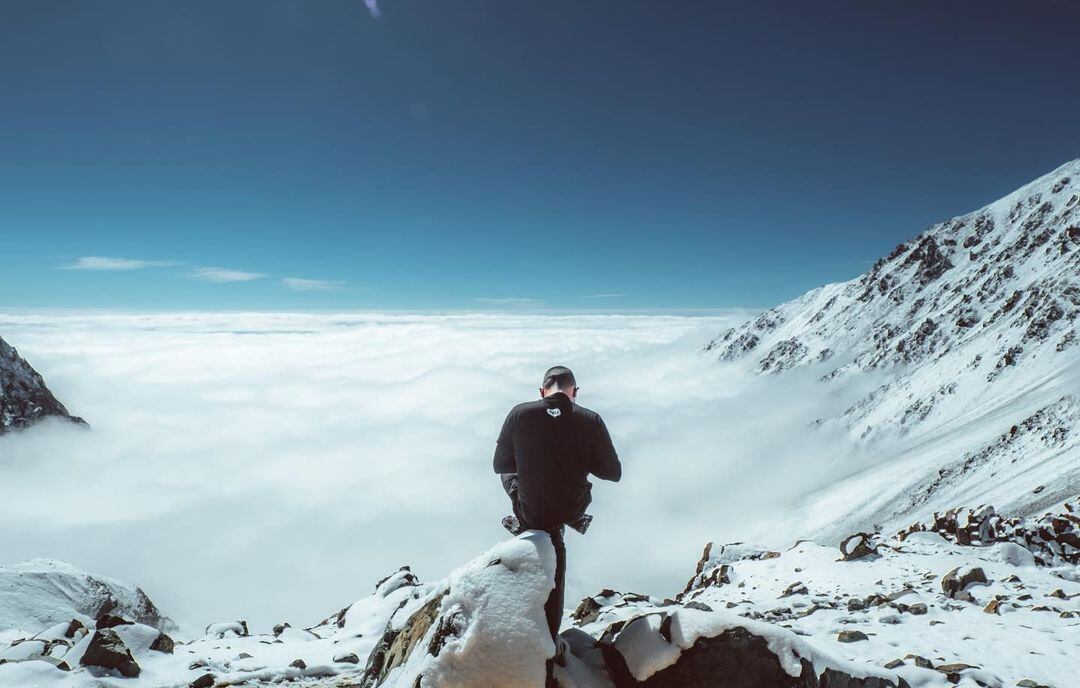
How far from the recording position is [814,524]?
106688 mm

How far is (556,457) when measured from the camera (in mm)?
7254

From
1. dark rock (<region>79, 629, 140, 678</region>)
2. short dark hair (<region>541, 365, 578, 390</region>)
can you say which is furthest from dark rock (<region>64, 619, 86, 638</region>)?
short dark hair (<region>541, 365, 578, 390</region>)

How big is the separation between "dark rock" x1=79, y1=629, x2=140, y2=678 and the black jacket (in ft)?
35.5

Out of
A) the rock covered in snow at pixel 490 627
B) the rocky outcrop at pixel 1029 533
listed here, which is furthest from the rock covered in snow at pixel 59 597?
the rocky outcrop at pixel 1029 533

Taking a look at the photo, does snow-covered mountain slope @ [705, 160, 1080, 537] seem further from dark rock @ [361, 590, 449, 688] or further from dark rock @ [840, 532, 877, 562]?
dark rock @ [361, 590, 449, 688]

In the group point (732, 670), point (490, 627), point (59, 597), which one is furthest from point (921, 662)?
point (59, 597)

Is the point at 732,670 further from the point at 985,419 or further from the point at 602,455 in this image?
the point at 985,419

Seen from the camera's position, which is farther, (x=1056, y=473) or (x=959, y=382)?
(x=959, y=382)

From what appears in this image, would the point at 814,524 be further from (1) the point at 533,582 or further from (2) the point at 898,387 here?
(1) the point at 533,582

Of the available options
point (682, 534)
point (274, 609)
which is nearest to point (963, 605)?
point (682, 534)

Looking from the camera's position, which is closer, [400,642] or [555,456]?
[555,456]

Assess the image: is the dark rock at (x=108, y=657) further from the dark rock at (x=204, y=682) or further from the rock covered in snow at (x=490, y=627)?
the rock covered in snow at (x=490, y=627)

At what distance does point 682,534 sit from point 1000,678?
167032mm

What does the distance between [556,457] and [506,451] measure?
854 mm
